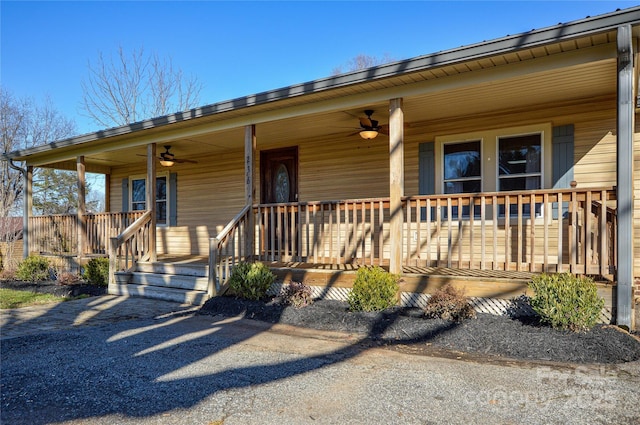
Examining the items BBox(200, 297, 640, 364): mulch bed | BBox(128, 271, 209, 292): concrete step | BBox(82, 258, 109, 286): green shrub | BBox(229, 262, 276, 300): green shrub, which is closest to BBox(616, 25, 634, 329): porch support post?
BBox(200, 297, 640, 364): mulch bed

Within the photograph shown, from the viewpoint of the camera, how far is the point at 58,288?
818 centimetres

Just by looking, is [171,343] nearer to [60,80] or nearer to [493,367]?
[493,367]

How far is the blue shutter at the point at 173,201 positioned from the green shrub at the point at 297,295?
5.66 meters

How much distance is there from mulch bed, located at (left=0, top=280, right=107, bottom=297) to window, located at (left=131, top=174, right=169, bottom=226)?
287cm

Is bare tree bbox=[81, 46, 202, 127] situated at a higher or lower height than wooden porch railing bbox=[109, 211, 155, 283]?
higher

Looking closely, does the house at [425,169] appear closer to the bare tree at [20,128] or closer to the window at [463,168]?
the window at [463,168]

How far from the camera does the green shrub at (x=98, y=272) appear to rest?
8188 millimetres

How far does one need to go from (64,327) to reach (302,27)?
1365 centimetres

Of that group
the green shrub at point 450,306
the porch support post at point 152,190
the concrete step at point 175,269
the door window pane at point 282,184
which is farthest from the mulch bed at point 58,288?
the green shrub at point 450,306

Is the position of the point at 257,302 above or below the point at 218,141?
below

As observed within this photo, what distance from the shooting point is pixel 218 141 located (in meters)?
8.73

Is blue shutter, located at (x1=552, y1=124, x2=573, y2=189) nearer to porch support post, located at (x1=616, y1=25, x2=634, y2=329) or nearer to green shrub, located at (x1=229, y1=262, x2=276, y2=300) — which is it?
porch support post, located at (x1=616, y1=25, x2=634, y2=329)

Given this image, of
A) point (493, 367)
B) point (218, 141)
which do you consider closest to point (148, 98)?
point (218, 141)

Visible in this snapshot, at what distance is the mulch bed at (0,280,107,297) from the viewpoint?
7719 mm
